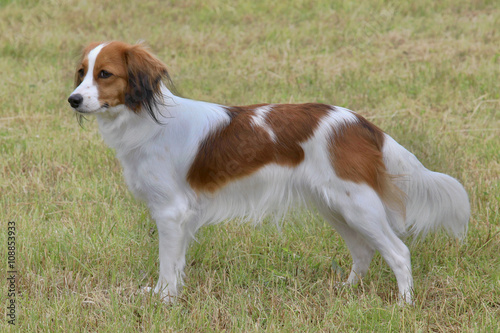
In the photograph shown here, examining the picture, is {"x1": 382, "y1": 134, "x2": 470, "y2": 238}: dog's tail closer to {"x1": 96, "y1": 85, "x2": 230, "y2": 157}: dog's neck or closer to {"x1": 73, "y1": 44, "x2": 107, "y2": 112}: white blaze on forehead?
{"x1": 96, "y1": 85, "x2": 230, "y2": 157}: dog's neck

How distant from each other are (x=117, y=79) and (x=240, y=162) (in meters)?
0.85

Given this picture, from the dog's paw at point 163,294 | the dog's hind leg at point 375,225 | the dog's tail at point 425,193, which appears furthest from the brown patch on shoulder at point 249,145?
the dog's paw at point 163,294

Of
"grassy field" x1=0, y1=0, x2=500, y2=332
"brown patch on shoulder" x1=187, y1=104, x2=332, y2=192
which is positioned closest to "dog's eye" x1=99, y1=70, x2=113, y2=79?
"brown patch on shoulder" x1=187, y1=104, x2=332, y2=192

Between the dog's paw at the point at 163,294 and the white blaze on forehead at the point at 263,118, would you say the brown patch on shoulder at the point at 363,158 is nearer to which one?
the white blaze on forehead at the point at 263,118

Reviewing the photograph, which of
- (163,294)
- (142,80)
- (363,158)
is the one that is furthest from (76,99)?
(363,158)

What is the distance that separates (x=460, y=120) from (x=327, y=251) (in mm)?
3181

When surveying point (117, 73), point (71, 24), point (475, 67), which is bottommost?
point (71, 24)

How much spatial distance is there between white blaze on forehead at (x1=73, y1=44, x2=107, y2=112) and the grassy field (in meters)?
1.10

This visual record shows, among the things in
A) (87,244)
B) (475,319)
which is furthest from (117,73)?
(475,319)

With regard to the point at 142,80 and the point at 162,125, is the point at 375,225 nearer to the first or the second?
the point at 162,125

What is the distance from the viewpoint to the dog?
3629mm

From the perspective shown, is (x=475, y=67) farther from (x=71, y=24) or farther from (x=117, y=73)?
(x=71, y=24)

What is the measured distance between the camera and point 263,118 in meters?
3.75

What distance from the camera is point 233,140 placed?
12.2ft
